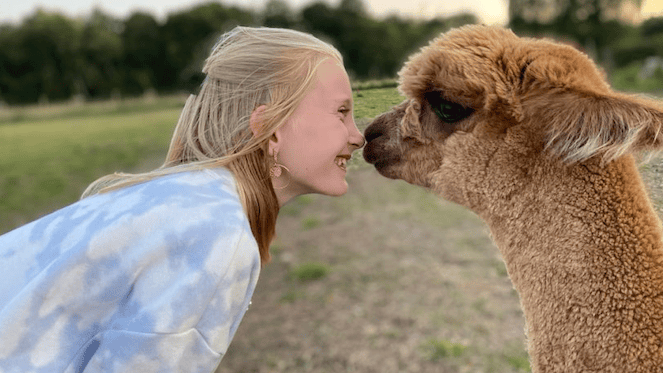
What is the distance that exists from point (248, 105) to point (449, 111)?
0.60 meters

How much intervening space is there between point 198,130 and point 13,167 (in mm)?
9931

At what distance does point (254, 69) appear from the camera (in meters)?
1.61

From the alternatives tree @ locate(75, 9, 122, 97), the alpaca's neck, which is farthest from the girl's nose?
tree @ locate(75, 9, 122, 97)

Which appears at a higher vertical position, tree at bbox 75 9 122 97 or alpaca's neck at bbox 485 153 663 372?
alpaca's neck at bbox 485 153 663 372

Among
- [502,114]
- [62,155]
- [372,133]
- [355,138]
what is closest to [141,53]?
[62,155]

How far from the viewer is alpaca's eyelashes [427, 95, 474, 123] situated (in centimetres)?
161

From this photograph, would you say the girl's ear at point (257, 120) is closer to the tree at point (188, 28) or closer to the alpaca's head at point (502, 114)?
the alpaca's head at point (502, 114)

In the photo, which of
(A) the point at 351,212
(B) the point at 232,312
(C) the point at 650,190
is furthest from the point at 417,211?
(B) the point at 232,312

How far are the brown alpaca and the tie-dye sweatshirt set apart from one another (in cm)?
73

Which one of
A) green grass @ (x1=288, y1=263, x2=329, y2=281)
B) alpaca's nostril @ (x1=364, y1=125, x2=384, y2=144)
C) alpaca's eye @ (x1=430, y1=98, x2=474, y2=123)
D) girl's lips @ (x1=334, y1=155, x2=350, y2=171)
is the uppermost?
alpaca's eye @ (x1=430, y1=98, x2=474, y2=123)

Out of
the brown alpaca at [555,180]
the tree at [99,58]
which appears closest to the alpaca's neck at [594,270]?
the brown alpaca at [555,180]

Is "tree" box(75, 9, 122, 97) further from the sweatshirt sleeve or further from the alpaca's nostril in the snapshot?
the sweatshirt sleeve

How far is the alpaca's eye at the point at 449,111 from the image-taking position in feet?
5.27

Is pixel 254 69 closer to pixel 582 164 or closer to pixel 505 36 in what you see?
pixel 505 36
